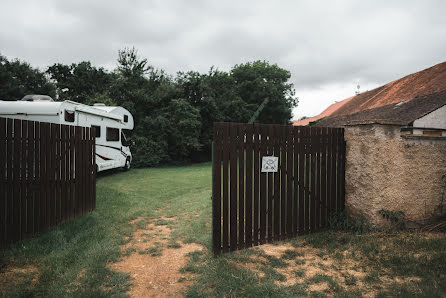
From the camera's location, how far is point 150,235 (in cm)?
469

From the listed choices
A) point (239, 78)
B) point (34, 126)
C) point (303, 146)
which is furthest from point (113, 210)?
point (239, 78)

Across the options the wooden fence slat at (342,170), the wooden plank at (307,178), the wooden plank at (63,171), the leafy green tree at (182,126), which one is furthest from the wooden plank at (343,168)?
the leafy green tree at (182,126)

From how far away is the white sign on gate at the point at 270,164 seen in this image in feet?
13.3

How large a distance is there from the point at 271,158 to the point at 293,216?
43.5 inches

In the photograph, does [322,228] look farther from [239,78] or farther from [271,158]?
[239,78]

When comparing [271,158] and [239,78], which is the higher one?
[239,78]

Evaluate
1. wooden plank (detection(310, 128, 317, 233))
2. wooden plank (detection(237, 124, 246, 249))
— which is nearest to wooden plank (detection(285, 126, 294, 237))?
wooden plank (detection(310, 128, 317, 233))

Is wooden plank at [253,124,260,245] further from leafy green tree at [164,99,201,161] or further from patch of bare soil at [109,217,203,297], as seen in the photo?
leafy green tree at [164,99,201,161]

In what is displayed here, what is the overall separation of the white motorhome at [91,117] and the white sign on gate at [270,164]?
7596 mm

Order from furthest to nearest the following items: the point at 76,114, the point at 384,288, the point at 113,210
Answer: the point at 76,114, the point at 113,210, the point at 384,288

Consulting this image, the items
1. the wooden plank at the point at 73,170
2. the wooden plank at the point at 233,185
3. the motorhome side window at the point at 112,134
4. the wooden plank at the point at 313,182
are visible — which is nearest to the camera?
the wooden plank at the point at 233,185

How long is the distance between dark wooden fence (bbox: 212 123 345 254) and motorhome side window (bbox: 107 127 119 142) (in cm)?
962

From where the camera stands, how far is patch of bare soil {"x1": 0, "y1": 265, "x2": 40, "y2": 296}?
2.94 m

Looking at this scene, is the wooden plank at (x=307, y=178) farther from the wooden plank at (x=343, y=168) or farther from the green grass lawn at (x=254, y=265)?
the wooden plank at (x=343, y=168)
